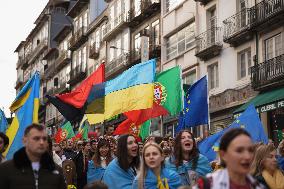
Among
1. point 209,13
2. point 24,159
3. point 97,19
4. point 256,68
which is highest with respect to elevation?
point 97,19

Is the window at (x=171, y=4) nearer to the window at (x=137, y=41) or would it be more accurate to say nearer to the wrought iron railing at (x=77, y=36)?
the window at (x=137, y=41)

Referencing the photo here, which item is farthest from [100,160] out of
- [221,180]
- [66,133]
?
[66,133]

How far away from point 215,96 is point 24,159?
22543mm

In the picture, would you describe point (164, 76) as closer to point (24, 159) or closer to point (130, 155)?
point (130, 155)

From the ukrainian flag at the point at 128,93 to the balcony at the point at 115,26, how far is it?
25.6 m

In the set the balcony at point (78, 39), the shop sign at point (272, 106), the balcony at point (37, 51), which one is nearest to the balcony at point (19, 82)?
the balcony at point (37, 51)

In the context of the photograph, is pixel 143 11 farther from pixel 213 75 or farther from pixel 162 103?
pixel 162 103

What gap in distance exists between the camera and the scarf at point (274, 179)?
686 cm

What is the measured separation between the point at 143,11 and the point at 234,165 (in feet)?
110

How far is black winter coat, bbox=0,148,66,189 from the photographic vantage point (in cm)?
572

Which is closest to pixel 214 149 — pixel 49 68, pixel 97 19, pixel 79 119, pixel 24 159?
pixel 79 119

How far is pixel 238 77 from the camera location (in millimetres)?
26312

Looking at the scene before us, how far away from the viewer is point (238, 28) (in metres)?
26.0

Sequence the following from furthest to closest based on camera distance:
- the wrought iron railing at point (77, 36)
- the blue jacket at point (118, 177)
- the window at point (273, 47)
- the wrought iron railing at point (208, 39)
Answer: the wrought iron railing at point (77, 36) < the wrought iron railing at point (208, 39) < the window at point (273, 47) < the blue jacket at point (118, 177)
